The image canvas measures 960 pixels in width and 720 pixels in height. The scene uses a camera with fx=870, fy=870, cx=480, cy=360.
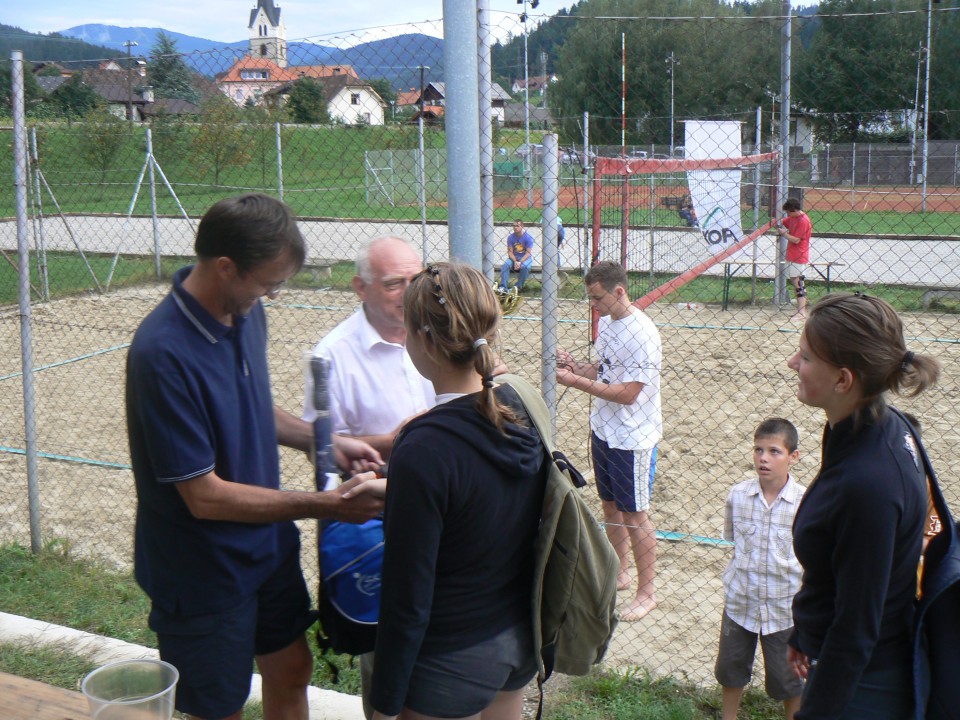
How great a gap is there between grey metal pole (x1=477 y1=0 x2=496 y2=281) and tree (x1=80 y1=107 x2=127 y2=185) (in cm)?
815

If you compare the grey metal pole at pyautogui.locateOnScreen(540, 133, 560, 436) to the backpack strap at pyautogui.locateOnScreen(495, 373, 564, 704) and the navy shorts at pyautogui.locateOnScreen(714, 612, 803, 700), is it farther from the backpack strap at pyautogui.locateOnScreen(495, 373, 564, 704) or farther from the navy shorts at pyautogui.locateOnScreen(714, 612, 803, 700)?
the backpack strap at pyautogui.locateOnScreen(495, 373, 564, 704)

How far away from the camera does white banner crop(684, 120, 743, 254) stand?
11094mm

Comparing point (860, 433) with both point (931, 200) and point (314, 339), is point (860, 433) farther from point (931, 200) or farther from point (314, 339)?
point (931, 200)

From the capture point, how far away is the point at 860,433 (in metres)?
1.81

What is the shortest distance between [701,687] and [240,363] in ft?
7.85

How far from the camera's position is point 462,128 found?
288 cm

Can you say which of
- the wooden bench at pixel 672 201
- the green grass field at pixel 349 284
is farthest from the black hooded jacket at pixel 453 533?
the wooden bench at pixel 672 201

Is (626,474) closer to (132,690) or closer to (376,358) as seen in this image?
(376,358)

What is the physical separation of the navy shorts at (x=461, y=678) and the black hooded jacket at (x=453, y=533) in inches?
0.9

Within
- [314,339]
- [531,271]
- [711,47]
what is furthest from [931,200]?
[314,339]

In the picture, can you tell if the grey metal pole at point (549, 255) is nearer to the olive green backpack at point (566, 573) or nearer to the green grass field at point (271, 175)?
the olive green backpack at point (566, 573)

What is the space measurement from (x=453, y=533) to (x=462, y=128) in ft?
5.31

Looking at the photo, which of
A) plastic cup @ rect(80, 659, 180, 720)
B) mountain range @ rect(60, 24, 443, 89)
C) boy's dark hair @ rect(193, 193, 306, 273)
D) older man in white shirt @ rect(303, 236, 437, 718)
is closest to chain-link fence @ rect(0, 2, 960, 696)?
mountain range @ rect(60, 24, 443, 89)

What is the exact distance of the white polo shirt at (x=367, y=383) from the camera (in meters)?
2.47
